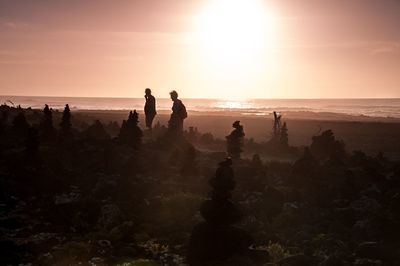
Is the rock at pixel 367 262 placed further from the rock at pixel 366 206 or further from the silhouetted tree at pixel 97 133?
the silhouetted tree at pixel 97 133

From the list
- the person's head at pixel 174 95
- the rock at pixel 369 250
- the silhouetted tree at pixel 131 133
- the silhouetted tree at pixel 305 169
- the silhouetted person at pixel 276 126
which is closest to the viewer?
the rock at pixel 369 250

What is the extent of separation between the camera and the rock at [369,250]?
26141mm

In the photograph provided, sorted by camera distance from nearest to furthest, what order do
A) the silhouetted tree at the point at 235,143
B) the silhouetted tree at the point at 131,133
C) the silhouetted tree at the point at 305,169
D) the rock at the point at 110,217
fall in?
1. the rock at the point at 110,217
2. the silhouetted tree at the point at 305,169
3. the silhouetted tree at the point at 131,133
4. the silhouetted tree at the point at 235,143

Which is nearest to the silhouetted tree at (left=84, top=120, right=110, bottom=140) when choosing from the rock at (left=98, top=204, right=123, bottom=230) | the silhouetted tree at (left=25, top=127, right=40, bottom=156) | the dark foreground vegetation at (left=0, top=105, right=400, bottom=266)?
the dark foreground vegetation at (left=0, top=105, right=400, bottom=266)

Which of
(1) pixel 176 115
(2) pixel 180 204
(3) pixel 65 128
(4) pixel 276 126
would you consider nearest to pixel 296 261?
(2) pixel 180 204

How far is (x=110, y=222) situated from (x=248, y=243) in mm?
9892

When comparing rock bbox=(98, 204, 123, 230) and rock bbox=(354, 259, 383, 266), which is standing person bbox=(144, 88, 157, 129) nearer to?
rock bbox=(98, 204, 123, 230)

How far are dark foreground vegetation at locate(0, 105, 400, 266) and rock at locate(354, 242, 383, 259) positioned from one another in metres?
0.05

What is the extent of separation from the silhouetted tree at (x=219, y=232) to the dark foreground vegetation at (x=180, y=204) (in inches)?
1.9

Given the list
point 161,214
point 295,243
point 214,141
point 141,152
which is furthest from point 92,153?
point 295,243

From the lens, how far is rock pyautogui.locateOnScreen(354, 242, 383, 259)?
26.1 m

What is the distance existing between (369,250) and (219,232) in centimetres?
836

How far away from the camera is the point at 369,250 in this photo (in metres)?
26.5

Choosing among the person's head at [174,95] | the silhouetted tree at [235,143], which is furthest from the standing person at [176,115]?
the silhouetted tree at [235,143]
